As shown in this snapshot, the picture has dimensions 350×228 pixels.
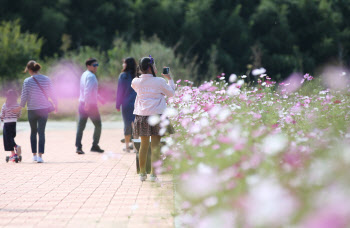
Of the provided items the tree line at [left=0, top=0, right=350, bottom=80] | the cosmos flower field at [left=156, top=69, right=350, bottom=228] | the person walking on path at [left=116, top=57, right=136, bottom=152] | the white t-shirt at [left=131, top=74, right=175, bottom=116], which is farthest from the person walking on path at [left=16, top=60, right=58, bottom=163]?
the tree line at [left=0, top=0, right=350, bottom=80]

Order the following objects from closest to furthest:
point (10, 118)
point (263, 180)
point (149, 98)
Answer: point (263, 180), point (149, 98), point (10, 118)

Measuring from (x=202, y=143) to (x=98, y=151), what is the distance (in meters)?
7.62

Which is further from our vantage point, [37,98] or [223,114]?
[37,98]

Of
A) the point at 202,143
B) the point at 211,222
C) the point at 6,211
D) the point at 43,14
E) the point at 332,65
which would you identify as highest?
the point at 43,14

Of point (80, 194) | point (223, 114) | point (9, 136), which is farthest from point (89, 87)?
point (223, 114)

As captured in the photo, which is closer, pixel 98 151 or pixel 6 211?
pixel 6 211

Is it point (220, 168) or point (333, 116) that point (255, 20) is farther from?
point (220, 168)

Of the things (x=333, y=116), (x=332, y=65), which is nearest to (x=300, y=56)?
(x=332, y=65)

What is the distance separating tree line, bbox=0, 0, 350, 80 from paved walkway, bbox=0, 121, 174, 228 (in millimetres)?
39437

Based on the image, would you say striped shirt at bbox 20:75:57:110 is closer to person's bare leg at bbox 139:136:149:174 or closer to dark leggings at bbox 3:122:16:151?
dark leggings at bbox 3:122:16:151

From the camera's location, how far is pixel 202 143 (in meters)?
4.48

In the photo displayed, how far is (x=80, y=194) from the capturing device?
22.6 ft

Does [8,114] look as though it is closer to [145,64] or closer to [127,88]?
[127,88]

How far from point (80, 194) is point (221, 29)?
46.1m
